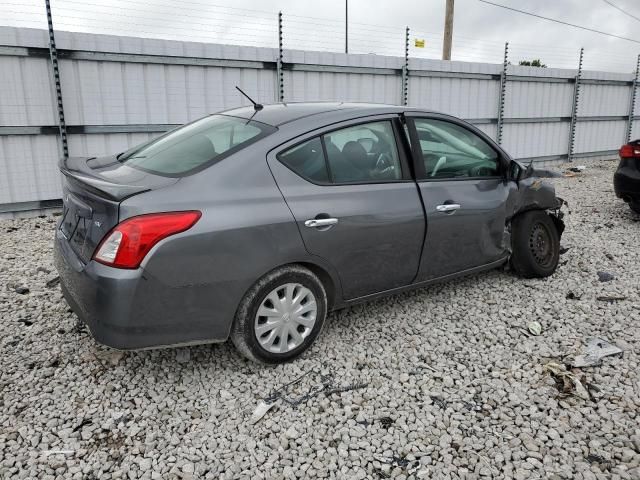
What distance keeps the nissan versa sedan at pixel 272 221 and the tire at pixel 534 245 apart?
0.37 m

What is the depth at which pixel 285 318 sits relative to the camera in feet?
10.0

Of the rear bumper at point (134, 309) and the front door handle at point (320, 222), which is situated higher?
the front door handle at point (320, 222)

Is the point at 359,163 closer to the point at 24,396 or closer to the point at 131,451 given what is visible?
the point at 131,451

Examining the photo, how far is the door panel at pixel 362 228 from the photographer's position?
3.01 metres

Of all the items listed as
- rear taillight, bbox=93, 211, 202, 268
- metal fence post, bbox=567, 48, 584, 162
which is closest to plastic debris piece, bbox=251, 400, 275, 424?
rear taillight, bbox=93, 211, 202, 268

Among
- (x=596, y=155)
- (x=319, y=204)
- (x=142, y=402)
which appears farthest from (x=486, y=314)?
(x=596, y=155)

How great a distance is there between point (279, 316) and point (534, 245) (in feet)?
8.55

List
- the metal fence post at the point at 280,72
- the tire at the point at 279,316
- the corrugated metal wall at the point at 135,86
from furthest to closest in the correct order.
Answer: the metal fence post at the point at 280,72 < the corrugated metal wall at the point at 135,86 < the tire at the point at 279,316

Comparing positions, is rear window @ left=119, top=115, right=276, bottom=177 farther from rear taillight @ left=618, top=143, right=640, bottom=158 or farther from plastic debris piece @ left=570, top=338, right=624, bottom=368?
rear taillight @ left=618, top=143, right=640, bottom=158

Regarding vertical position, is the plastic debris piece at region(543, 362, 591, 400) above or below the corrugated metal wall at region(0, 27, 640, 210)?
below

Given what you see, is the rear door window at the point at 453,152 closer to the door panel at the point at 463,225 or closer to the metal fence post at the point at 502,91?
the door panel at the point at 463,225

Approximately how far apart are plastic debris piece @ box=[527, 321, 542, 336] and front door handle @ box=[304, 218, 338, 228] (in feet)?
5.54

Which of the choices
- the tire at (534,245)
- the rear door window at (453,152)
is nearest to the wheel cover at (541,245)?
the tire at (534,245)

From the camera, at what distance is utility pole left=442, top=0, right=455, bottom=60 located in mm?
17062
